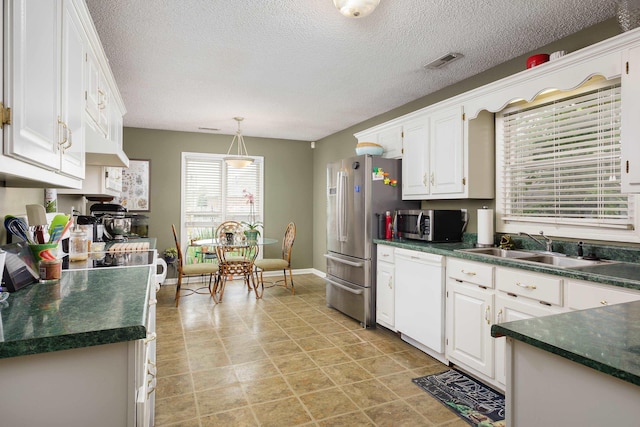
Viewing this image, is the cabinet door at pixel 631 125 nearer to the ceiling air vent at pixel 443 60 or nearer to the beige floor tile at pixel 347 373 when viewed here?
the ceiling air vent at pixel 443 60

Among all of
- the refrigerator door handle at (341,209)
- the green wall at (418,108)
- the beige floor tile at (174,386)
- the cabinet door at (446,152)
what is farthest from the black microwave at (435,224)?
the beige floor tile at (174,386)

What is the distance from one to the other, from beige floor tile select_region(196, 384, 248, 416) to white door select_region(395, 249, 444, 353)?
154 centimetres

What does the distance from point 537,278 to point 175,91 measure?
3.73 meters

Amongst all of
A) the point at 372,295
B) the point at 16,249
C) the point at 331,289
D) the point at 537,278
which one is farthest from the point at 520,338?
the point at 331,289

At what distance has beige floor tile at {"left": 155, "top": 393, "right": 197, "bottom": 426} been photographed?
2.12 m

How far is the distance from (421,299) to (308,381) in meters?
1.17

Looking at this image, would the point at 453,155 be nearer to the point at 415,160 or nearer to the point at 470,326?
the point at 415,160

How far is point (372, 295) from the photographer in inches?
149

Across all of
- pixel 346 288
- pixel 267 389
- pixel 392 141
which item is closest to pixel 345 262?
pixel 346 288

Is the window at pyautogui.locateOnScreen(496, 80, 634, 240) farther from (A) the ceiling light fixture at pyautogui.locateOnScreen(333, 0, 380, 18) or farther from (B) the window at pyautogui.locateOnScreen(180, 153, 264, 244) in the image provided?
(B) the window at pyautogui.locateOnScreen(180, 153, 264, 244)

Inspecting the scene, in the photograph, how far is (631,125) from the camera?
1935 mm

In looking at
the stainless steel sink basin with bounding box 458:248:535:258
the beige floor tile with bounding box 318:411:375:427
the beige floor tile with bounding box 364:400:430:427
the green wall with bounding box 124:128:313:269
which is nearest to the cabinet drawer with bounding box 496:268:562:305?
the stainless steel sink basin with bounding box 458:248:535:258

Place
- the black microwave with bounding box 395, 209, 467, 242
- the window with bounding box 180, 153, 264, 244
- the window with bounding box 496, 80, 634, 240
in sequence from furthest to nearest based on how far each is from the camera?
the window with bounding box 180, 153, 264, 244 → the black microwave with bounding box 395, 209, 467, 242 → the window with bounding box 496, 80, 634, 240

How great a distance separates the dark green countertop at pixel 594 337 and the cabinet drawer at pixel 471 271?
1.25 metres
